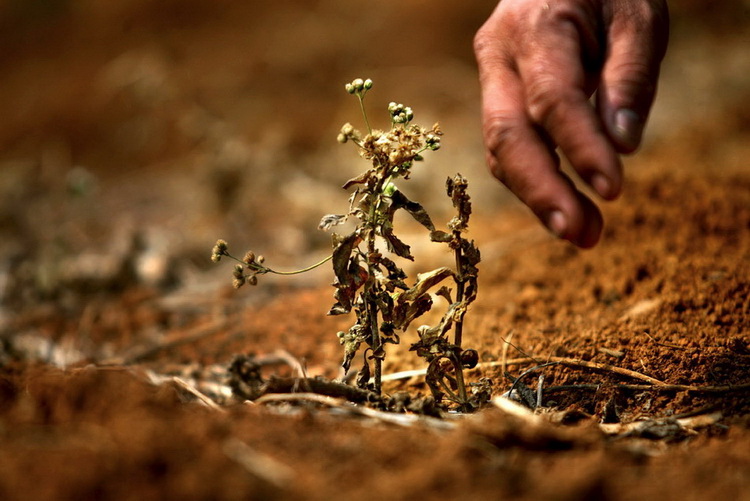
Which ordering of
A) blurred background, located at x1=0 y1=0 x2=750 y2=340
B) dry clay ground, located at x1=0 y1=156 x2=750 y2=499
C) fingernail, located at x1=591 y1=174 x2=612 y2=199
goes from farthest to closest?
blurred background, located at x1=0 y1=0 x2=750 y2=340
fingernail, located at x1=591 y1=174 x2=612 y2=199
dry clay ground, located at x1=0 y1=156 x2=750 y2=499

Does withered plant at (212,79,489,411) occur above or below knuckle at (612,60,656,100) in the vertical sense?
below

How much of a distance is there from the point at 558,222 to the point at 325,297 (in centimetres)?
196

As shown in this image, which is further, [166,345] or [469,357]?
[166,345]

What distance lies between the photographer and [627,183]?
3.84 metres

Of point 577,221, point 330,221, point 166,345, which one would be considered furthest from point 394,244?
point 166,345

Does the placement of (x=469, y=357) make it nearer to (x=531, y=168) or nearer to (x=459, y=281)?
(x=459, y=281)

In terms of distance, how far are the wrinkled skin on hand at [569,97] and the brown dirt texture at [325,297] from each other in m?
0.51

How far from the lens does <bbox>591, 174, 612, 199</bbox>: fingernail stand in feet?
4.52

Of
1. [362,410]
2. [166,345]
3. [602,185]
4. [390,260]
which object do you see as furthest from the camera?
[166,345]

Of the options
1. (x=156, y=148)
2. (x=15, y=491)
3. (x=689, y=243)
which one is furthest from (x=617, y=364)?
(x=156, y=148)

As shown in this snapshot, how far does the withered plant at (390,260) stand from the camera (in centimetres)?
162

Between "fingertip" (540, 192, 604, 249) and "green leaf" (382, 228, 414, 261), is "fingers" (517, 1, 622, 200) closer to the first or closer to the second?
"fingertip" (540, 192, 604, 249)

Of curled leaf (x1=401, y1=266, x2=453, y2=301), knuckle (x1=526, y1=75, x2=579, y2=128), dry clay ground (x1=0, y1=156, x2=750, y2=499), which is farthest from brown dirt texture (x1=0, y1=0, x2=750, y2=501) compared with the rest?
knuckle (x1=526, y1=75, x2=579, y2=128)

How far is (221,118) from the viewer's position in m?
6.98
